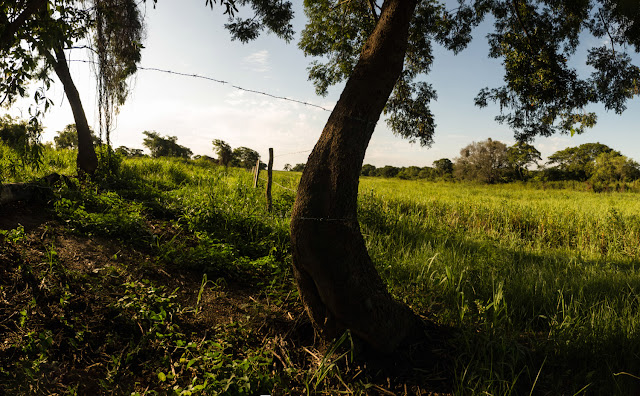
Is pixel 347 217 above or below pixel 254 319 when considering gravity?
above

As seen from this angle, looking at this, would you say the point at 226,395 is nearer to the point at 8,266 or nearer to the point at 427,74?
the point at 8,266

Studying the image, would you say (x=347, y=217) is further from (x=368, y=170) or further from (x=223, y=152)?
(x=368, y=170)

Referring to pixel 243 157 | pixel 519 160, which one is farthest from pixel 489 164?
pixel 243 157

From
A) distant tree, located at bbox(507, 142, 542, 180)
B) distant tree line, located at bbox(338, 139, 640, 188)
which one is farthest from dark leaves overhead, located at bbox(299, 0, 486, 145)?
distant tree, located at bbox(507, 142, 542, 180)

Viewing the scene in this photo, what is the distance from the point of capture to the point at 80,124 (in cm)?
797

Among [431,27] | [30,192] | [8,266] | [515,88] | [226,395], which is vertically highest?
[431,27]

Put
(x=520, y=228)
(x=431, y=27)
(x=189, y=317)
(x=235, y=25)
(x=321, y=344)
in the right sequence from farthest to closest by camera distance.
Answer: (x=520, y=228) < (x=431, y=27) < (x=235, y=25) < (x=189, y=317) < (x=321, y=344)

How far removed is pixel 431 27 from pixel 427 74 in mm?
892

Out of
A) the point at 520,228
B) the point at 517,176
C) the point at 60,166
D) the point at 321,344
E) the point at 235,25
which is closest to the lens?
the point at 321,344

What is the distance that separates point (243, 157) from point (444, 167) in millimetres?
40285

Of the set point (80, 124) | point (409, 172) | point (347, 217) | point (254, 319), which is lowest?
point (254, 319)

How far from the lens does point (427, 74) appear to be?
7098 mm

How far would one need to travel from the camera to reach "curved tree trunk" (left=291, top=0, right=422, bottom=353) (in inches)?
100

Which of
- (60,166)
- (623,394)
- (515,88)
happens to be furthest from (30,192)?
(515,88)
